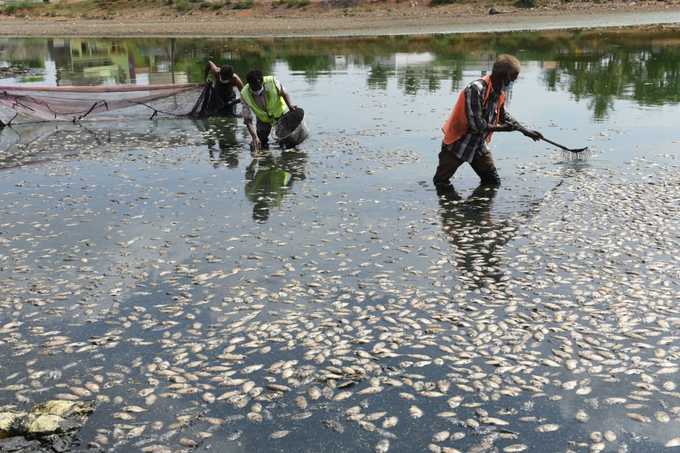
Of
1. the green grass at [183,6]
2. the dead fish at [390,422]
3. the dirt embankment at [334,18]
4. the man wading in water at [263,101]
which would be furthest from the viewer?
the green grass at [183,6]

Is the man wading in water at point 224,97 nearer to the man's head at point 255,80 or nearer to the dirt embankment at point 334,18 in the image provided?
the man's head at point 255,80

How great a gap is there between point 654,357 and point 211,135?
11964 mm

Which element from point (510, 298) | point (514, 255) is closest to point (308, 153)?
point (514, 255)

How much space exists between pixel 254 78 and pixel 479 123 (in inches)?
190

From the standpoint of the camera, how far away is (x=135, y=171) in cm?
1312

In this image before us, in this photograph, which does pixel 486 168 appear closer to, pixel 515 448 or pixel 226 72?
pixel 515 448

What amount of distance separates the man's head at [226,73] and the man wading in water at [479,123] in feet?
25.5

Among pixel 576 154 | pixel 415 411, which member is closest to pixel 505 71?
pixel 576 154

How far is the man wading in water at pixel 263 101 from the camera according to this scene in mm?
13922

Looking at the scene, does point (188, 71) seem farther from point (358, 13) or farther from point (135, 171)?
point (358, 13)

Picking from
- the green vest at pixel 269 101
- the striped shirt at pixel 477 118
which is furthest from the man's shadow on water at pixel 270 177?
the striped shirt at pixel 477 118

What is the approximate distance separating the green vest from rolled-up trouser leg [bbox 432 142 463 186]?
13.3 ft

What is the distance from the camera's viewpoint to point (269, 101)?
14.1m

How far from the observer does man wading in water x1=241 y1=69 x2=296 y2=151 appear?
13.9 meters
